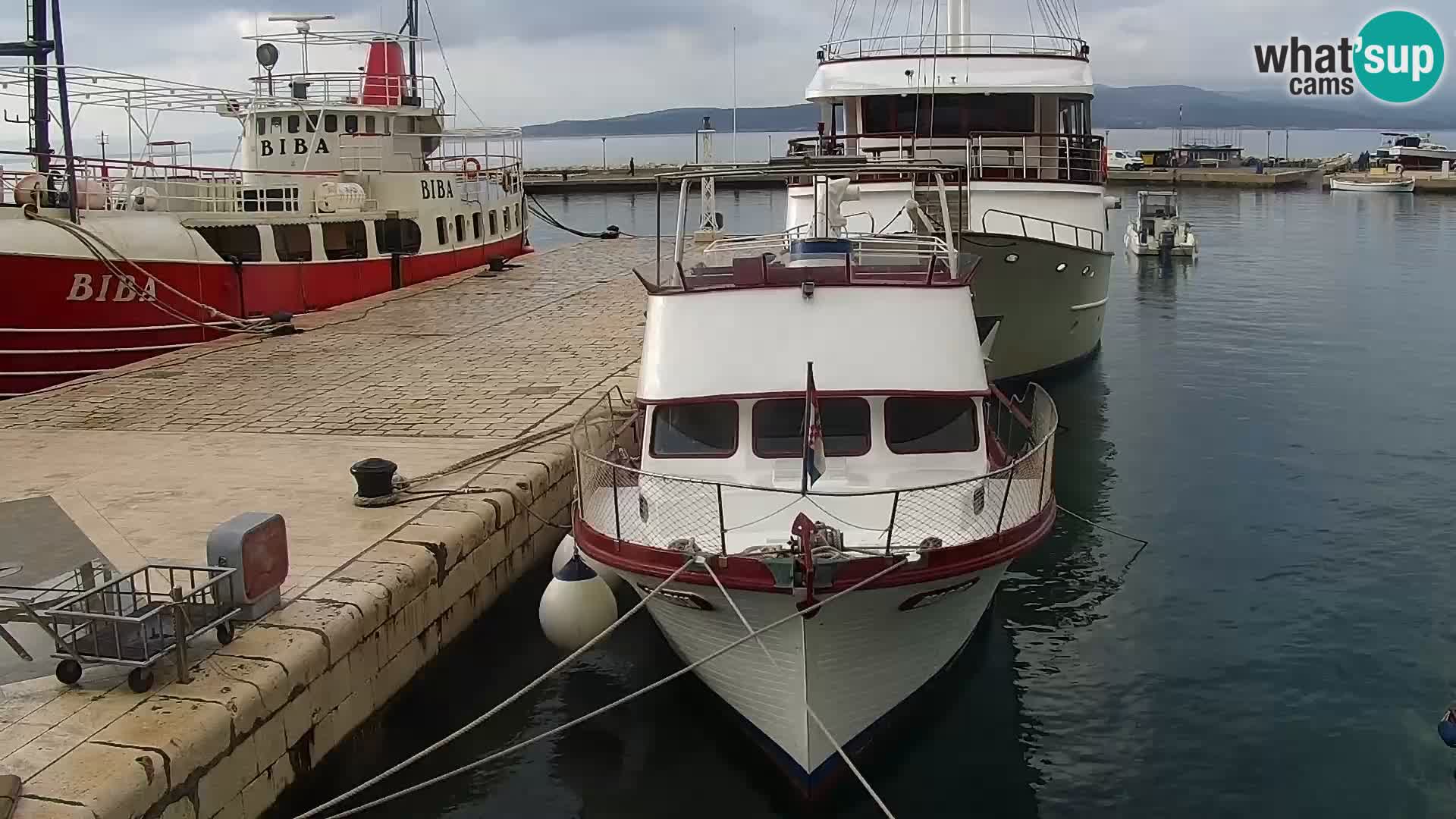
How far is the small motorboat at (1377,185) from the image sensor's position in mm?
76250

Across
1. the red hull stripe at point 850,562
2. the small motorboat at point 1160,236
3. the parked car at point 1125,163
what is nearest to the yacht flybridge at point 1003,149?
the red hull stripe at point 850,562

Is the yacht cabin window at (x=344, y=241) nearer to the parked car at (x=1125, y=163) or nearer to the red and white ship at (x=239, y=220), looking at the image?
the red and white ship at (x=239, y=220)

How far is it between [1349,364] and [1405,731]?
17.0m

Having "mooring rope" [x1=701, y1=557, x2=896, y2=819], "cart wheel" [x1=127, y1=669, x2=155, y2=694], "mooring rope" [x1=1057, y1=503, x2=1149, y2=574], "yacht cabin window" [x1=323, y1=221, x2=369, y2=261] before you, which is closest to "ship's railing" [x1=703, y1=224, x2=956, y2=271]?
"mooring rope" [x1=701, y1=557, x2=896, y2=819]

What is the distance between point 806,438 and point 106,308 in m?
15.8

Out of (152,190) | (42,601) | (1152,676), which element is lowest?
(1152,676)

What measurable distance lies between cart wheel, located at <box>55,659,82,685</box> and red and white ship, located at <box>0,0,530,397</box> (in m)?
13.5

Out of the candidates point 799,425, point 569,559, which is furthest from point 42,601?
point 799,425

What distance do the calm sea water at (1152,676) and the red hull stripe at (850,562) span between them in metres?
1.61

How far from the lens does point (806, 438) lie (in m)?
9.44

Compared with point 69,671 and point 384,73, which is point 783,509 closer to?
point 69,671

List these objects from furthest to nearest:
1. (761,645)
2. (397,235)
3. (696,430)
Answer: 1. (397,235)
2. (696,430)
3. (761,645)

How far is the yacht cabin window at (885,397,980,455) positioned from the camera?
10375mm

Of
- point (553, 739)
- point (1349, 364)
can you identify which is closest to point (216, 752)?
point (553, 739)
